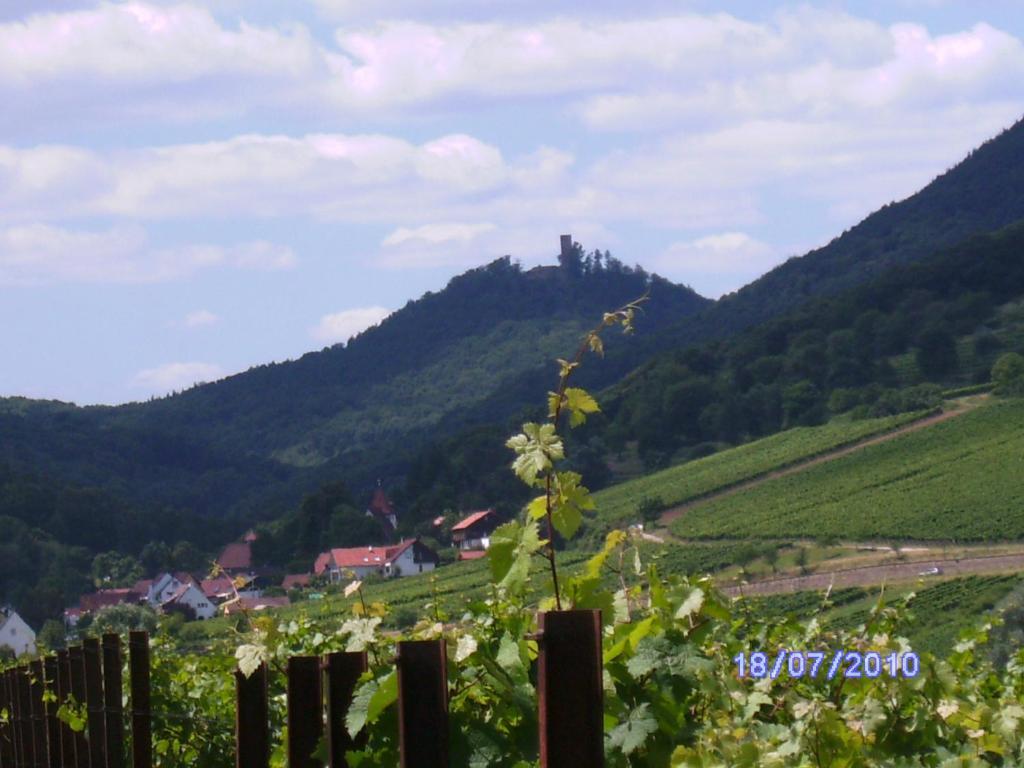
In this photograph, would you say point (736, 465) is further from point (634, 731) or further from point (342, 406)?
point (342, 406)

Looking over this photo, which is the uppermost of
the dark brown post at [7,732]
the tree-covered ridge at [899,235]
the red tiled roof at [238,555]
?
the tree-covered ridge at [899,235]

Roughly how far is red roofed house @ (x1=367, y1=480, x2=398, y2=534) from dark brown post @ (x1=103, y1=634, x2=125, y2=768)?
70.5 m

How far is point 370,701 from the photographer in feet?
7.30

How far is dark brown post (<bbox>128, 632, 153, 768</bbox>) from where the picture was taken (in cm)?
375

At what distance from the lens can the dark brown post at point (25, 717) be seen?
5430 millimetres

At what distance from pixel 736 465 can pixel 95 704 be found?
57840 mm

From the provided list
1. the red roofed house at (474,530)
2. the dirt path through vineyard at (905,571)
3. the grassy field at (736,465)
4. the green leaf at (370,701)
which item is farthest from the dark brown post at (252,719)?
the red roofed house at (474,530)

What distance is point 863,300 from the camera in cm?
8219

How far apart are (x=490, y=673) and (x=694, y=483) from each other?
2216 inches

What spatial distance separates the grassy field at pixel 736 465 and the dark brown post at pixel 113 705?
47999mm

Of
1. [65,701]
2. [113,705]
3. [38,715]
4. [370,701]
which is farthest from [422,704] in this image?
[38,715]

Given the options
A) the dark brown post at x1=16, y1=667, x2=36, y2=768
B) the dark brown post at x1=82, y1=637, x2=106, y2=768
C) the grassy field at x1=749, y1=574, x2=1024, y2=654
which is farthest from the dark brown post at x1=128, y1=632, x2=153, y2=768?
the grassy field at x1=749, y1=574, x2=1024, y2=654

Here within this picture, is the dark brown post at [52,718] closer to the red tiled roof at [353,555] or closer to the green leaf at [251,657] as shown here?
the green leaf at [251,657]

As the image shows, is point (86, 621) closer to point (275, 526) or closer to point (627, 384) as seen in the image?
point (275, 526)
